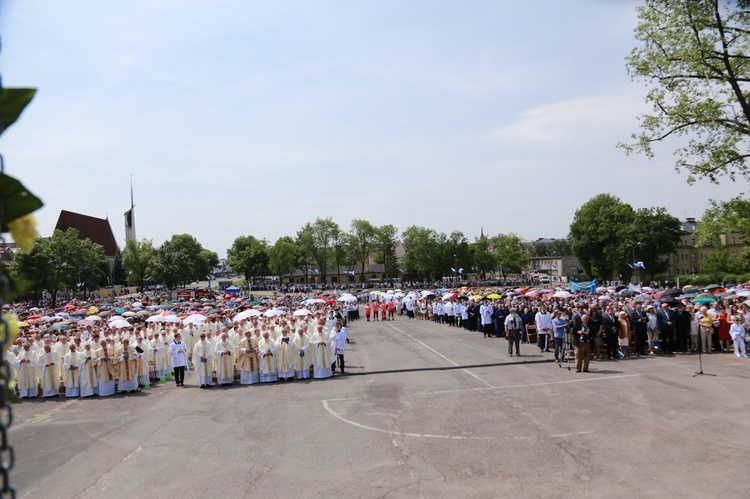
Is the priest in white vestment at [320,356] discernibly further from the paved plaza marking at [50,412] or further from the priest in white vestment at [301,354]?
the paved plaza marking at [50,412]

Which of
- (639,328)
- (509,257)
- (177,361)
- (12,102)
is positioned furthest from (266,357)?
(509,257)

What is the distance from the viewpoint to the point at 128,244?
279 feet

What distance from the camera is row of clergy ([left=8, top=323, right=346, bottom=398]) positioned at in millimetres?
16516

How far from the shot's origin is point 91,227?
114 metres

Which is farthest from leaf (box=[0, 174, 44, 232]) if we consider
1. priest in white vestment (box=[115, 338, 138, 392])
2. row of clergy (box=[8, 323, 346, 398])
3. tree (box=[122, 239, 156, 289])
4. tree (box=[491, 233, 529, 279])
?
tree (box=[491, 233, 529, 279])

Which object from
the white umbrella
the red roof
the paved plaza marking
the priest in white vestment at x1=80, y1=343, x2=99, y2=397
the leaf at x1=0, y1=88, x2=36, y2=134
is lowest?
the paved plaza marking

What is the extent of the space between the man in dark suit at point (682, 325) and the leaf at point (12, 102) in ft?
73.9

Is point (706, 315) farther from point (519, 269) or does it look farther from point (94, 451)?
point (519, 269)

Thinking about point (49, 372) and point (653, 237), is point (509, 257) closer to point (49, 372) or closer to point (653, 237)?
point (653, 237)

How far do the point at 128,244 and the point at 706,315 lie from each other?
273ft

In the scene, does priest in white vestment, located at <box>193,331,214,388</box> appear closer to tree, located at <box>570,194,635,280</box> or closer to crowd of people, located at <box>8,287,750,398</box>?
crowd of people, located at <box>8,287,750,398</box>

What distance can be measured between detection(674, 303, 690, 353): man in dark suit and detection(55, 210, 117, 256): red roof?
345 feet

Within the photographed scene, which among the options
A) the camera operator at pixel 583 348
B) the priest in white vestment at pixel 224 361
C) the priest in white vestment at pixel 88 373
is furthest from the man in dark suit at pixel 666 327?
the priest in white vestment at pixel 88 373

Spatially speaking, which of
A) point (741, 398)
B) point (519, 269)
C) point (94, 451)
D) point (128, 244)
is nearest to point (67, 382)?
point (94, 451)
